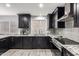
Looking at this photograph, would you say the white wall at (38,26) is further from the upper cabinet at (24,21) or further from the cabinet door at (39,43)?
the cabinet door at (39,43)

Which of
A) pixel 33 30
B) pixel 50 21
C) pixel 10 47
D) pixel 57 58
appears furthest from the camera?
pixel 33 30

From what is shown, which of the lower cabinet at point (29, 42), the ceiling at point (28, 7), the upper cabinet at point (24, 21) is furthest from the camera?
the upper cabinet at point (24, 21)

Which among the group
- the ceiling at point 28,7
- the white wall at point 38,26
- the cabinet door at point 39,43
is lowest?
the cabinet door at point 39,43

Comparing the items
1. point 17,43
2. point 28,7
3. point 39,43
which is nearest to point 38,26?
point 39,43

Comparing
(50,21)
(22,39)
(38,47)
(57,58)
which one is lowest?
(38,47)

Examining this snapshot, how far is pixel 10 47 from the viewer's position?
20.7 ft

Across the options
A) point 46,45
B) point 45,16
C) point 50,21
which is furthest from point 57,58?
point 45,16

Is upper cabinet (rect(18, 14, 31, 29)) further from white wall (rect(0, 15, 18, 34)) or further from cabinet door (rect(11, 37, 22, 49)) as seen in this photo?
cabinet door (rect(11, 37, 22, 49))

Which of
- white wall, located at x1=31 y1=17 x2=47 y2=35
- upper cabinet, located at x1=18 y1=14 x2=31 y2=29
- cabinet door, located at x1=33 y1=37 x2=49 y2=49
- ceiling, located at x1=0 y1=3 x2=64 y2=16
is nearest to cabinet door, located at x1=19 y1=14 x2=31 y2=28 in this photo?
upper cabinet, located at x1=18 y1=14 x2=31 y2=29

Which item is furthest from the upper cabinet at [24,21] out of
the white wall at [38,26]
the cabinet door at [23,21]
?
the white wall at [38,26]

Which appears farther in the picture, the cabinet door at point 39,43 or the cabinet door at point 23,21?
the cabinet door at point 23,21

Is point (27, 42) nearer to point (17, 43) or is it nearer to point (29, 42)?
point (29, 42)

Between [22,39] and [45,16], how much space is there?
7.56 ft

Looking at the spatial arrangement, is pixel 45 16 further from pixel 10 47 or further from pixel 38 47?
pixel 10 47
